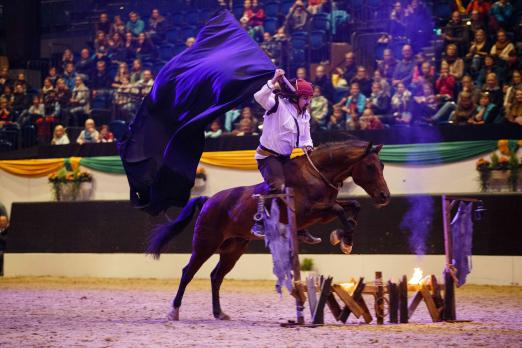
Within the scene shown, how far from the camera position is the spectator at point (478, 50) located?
1669 cm

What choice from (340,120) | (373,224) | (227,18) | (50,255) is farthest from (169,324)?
(50,255)

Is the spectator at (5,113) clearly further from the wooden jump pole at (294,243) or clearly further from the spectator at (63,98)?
the wooden jump pole at (294,243)

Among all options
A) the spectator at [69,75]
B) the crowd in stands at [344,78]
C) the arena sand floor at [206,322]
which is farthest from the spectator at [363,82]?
the spectator at [69,75]

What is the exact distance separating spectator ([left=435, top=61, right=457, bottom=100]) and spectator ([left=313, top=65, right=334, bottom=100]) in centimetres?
249

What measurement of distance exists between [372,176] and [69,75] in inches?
575

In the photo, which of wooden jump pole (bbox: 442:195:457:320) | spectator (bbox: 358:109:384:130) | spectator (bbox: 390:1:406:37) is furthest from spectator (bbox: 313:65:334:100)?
wooden jump pole (bbox: 442:195:457:320)

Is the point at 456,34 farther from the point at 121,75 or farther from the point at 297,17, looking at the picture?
the point at 121,75

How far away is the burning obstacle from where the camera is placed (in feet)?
31.7

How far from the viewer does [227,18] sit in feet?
39.8

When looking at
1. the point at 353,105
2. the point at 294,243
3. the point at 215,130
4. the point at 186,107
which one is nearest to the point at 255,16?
the point at 215,130

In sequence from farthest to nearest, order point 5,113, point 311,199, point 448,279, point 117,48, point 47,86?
point 117,48 → point 47,86 → point 5,113 → point 311,199 → point 448,279

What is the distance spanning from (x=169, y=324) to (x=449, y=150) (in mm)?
7219

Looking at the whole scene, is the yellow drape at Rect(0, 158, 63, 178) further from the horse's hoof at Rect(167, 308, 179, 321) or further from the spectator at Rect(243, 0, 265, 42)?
the horse's hoof at Rect(167, 308, 179, 321)

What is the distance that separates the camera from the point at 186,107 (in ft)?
37.9
